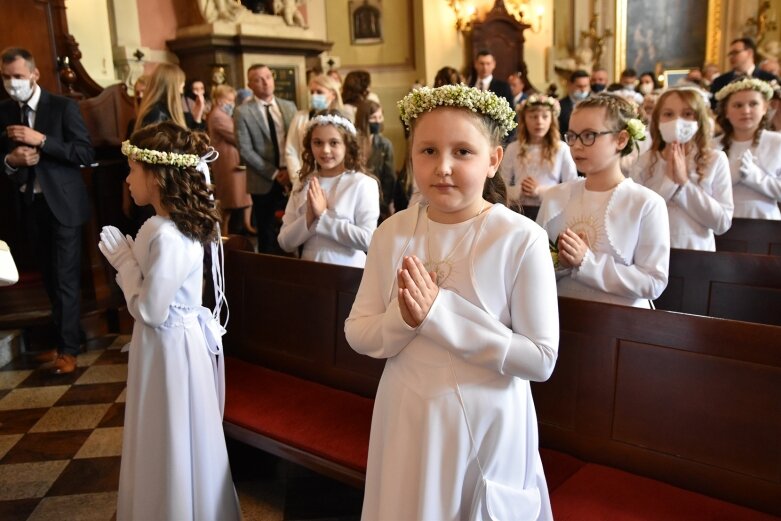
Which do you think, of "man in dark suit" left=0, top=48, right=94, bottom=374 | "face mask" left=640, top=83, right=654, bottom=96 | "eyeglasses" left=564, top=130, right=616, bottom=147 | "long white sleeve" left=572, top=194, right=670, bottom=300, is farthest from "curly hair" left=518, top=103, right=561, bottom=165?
"face mask" left=640, top=83, right=654, bottom=96

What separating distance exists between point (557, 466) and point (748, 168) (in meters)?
2.60

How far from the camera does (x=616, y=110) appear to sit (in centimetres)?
252

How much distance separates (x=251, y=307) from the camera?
3346 millimetres

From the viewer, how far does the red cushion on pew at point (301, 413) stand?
8.09ft

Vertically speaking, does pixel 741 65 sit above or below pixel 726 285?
above

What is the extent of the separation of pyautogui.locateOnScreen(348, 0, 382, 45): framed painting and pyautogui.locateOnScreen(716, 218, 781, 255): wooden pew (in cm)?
1085

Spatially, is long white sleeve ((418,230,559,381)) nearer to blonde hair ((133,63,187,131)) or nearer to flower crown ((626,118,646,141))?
flower crown ((626,118,646,141))

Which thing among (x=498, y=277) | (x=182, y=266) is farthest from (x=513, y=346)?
(x=182, y=266)

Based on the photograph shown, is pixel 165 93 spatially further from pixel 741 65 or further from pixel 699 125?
pixel 741 65

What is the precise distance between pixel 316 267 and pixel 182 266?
0.78m

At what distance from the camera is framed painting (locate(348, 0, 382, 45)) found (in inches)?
532

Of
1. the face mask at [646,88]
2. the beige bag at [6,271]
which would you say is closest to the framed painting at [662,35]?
the face mask at [646,88]

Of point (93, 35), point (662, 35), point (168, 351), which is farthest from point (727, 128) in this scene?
point (662, 35)

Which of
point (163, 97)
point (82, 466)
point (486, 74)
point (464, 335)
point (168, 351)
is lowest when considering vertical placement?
point (82, 466)
